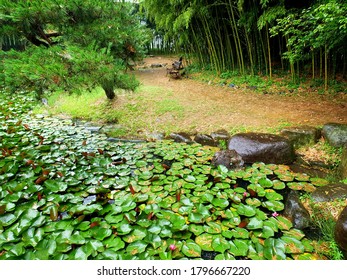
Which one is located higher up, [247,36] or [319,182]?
[247,36]

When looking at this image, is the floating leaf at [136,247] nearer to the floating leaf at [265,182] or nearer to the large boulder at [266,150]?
the floating leaf at [265,182]

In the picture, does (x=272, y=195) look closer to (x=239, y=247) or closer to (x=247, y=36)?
(x=239, y=247)

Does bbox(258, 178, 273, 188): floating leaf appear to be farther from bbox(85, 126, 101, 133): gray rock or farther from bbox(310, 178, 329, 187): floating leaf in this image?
bbox(85, 126, 101, 133): gray rock

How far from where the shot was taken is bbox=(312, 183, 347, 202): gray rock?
6.91ft

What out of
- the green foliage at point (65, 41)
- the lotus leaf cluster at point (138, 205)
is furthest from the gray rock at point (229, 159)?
the green foliage at point (65, 41)

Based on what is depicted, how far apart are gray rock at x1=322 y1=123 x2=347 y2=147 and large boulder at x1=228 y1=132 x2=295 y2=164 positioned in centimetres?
65

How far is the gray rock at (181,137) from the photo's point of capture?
395 cm

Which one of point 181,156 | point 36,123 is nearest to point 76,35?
point 181,156

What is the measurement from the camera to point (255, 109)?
4910 millimetres

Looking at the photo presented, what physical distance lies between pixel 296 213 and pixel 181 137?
2.35 meters

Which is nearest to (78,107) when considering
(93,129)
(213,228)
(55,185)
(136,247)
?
(93,129)

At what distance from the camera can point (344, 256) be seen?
1.58 metres

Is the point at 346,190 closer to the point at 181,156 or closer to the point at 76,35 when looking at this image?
the point at 181,156

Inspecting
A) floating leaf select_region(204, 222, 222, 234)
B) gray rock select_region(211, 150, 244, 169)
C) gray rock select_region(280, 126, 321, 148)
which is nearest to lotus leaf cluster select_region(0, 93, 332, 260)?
floating leaf select_region(204, 222, 222, 234)
